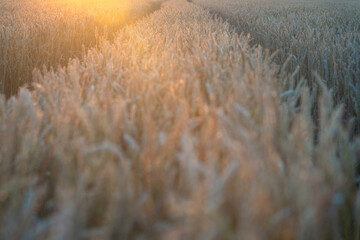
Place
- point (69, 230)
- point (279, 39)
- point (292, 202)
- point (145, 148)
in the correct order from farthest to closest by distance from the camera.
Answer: point (279, 39) → point (145, 148) → point (292, 202) → point (69, 230)

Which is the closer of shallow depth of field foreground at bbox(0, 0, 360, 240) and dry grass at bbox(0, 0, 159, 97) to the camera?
shallow depth of field foreground at bbox(0, 0, 360, 240)

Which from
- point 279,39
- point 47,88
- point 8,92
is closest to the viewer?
point 47,88

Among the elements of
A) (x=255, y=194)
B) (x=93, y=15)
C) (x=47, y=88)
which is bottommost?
(x=255, y=194)

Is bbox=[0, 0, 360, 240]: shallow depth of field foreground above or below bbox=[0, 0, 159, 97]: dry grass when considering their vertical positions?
below

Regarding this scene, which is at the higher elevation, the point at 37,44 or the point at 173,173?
the point at 37,44

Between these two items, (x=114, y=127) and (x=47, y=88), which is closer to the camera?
(x=114, y=127)

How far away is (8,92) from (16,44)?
0.66 m

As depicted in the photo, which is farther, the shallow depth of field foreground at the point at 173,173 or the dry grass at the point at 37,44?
the dry grass at the point at 37,44

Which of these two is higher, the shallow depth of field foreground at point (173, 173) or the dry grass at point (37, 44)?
the dry grass at point (37, 44)

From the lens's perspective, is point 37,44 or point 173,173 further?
point 37,44

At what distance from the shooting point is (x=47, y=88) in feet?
3.70

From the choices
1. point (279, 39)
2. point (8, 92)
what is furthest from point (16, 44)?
point (279, 39)

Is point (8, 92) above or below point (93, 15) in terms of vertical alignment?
below

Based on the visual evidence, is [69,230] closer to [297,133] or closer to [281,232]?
[281,232]
